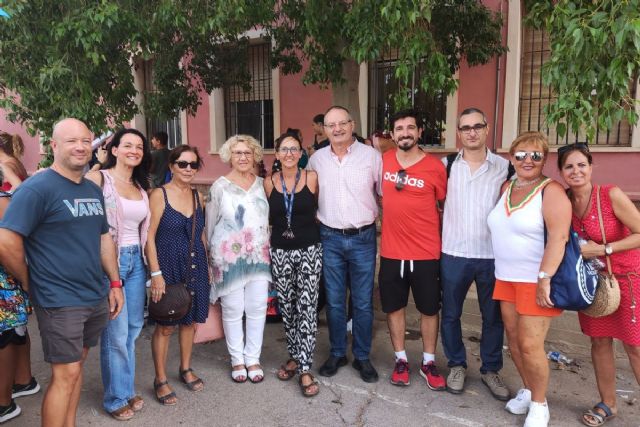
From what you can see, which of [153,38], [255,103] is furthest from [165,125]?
[153,38]

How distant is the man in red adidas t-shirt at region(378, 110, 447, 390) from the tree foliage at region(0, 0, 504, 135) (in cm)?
85

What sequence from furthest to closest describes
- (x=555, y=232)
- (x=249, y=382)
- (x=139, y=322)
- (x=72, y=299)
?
1. (x=249, y=382)
2. (x=139, y=322)
3. (x=555, y=232)
4. (x=72, y=299)

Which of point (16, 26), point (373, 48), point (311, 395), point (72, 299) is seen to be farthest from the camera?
point (16, 26)

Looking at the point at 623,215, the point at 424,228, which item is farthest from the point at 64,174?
the point at 623,215

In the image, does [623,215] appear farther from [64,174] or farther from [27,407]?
[27,407]

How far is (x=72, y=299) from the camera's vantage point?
2.44 metres

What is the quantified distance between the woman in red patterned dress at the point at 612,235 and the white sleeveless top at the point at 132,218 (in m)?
2.65

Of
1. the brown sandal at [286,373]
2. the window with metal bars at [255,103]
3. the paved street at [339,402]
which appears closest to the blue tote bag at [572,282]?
the paved street at [339,402]

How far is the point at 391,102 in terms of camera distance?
8.56m

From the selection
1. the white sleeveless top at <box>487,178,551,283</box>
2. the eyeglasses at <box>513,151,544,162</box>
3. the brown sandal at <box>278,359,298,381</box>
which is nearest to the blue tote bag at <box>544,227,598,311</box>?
the white sleeveless top at <box>487,178,551,283</box>

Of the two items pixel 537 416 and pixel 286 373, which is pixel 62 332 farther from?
pixel 537 416

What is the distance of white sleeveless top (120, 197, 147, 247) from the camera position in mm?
2973

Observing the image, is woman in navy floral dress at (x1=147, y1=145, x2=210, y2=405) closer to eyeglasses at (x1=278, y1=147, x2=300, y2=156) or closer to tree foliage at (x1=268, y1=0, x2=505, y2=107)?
eyeglasses at (x1=278, y1=147, x2=300, y2=156)

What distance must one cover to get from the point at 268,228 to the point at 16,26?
3.41 m
